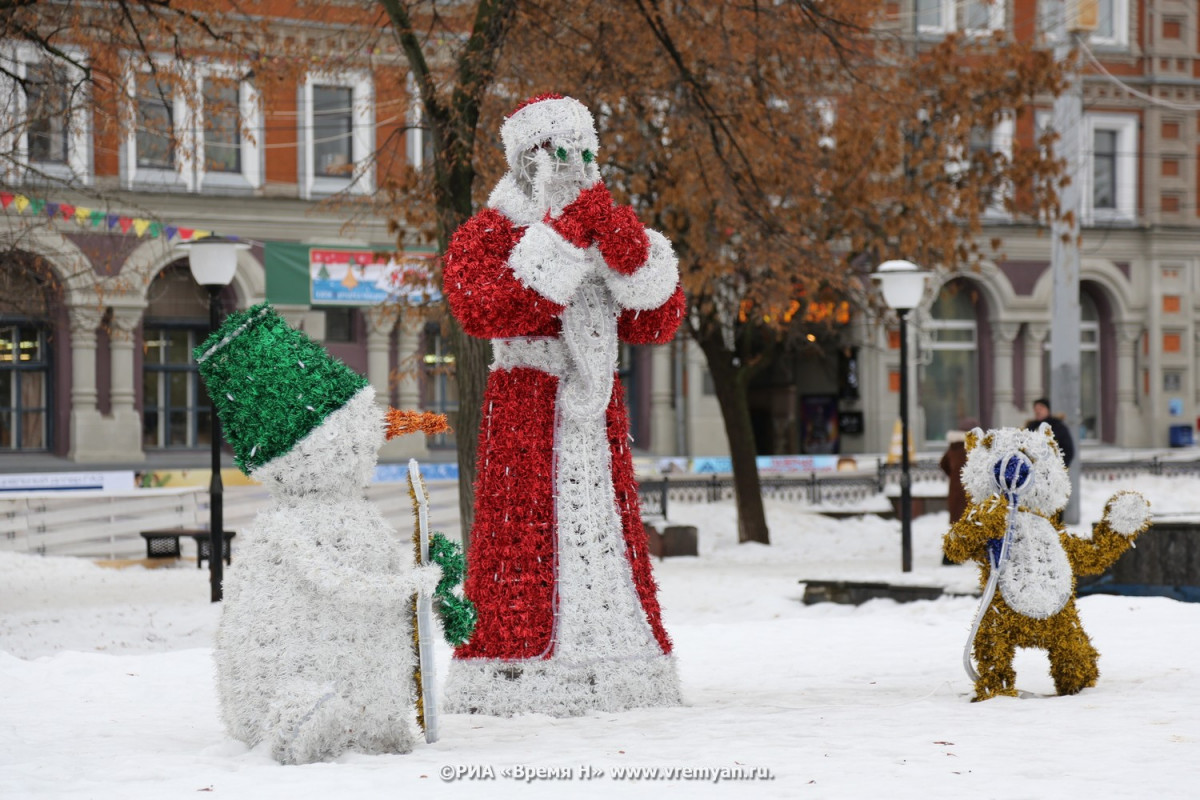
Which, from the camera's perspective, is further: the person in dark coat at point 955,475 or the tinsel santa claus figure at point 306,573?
the person in dark coat at point 955,475

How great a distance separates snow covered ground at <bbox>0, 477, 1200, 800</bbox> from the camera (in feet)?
17.9

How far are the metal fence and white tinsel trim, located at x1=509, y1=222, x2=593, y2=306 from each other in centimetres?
1300

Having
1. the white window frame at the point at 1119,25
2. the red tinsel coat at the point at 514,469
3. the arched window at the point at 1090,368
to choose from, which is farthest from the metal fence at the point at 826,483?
the red tinsel coat at the point at 514,469

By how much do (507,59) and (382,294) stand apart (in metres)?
13.8

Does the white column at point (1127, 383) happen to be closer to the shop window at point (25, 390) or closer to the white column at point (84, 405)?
the white column at point (84, 405)

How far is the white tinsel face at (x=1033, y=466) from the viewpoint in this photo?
7.84 meters

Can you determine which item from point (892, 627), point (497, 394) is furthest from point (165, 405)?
point (497, 394)

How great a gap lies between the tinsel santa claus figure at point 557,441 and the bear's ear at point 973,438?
182cm

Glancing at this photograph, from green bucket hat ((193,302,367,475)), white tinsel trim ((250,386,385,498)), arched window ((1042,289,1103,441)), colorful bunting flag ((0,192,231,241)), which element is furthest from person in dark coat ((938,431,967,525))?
arched window ((1042,289,1103,441))

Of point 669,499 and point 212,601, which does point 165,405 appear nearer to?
point 669,499

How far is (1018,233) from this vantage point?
32.2 metres

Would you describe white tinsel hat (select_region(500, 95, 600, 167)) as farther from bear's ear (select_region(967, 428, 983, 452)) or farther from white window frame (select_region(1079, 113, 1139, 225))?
white window frame (select_region(1079, 113, 1139, 225))

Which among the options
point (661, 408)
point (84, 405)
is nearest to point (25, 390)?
point (84, 405)

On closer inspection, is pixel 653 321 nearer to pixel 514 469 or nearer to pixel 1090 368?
pixel 514 469
